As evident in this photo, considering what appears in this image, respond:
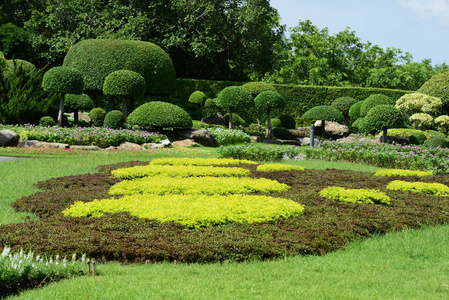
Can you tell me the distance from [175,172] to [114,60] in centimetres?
1626

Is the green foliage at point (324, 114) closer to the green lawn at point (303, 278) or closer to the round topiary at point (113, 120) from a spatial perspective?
the round topiary at point (113, 120)

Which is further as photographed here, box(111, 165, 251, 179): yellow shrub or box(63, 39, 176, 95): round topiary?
box(63, 39, 176, 95): round topiary

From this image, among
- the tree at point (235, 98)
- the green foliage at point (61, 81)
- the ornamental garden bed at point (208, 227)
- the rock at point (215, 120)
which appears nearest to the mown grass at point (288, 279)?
the ornamental garden bed at point (208, 227)

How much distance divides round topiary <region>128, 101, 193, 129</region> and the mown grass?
15280 mm

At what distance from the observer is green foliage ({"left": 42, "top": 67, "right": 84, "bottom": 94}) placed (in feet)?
66.5

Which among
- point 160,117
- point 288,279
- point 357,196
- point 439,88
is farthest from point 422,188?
point 439,88

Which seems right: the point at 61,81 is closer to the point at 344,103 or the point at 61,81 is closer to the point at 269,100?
the point at 269,100

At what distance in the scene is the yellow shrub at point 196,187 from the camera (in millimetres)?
8266

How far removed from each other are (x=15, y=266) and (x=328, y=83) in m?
41.4

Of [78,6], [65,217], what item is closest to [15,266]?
[65,217]

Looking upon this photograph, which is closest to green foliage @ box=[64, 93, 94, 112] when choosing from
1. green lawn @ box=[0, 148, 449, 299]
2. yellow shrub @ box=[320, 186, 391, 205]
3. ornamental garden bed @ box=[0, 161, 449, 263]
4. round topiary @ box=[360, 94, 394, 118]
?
round topiary @ box=[360, 94, 394, 118]

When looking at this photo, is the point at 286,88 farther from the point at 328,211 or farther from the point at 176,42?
the point at 328,211

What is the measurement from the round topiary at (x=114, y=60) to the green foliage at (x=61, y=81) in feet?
14.5

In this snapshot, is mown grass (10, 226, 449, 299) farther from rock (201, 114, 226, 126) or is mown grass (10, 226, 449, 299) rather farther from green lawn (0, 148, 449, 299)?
rock (201, 114, 226, 126)
